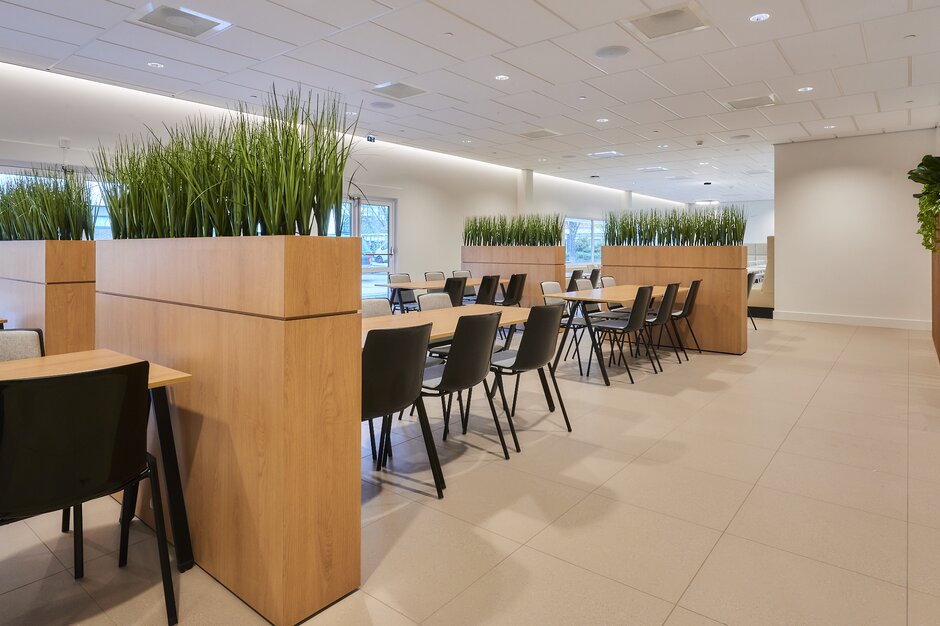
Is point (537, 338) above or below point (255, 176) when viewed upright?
below

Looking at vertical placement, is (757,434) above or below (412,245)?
below

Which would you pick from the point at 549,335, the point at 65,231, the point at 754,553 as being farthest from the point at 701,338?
the point at 65,231

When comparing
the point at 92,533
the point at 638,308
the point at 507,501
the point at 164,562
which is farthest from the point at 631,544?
the point at 638,308

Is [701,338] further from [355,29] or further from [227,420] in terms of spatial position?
[227,420]

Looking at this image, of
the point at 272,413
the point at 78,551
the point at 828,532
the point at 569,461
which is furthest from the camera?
the point at 569,461

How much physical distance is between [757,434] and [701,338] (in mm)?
3369

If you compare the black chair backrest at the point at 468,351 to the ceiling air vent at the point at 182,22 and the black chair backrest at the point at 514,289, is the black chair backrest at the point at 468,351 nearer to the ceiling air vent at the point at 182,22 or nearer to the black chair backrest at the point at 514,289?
the ceiling air vent at the point at 182,22

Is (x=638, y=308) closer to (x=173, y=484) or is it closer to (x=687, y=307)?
(x=687, y=307)

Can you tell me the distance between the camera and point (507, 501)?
2.93 meters

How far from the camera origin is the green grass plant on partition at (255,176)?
6.79ft

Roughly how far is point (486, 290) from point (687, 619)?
594 cm

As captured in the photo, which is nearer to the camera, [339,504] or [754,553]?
[339,504]

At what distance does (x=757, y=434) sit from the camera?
399 centimetres

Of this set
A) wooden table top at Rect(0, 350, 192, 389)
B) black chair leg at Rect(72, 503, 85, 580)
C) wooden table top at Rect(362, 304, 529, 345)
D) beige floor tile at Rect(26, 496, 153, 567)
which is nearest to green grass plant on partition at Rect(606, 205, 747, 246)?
wooden table top at Rect(362, 304, 529, 345)
